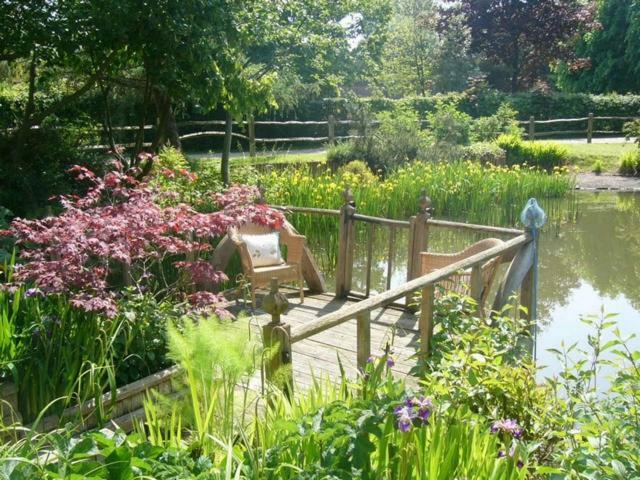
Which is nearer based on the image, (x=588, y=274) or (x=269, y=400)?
(x=269, y=400)

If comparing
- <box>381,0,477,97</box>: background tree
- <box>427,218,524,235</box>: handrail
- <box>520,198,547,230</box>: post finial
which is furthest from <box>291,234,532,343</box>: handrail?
<box>381,0,477,97</box>: background tree

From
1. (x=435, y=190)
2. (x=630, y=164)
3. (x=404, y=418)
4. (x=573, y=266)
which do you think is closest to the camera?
(x=404, y=418)

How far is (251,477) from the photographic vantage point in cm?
205

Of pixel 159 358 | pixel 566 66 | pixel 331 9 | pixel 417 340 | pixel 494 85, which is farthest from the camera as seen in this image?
pixel 494 85

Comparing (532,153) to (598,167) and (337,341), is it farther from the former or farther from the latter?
(337,341)

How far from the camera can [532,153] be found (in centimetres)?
1788

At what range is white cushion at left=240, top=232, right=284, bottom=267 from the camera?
6109mm

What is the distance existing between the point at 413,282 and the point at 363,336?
1.83 feet

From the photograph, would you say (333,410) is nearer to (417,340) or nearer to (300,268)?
(417,340)

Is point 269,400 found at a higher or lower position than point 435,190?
lower

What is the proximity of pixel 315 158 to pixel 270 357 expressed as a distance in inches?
554

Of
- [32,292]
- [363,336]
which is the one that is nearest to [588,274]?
[363,336]

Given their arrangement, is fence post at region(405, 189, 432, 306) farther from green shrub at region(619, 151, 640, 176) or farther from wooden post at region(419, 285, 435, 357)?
green shrub at region(619, 151, 640, 176)

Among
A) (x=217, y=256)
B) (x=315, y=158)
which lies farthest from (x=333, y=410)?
(x=315, y=158)
